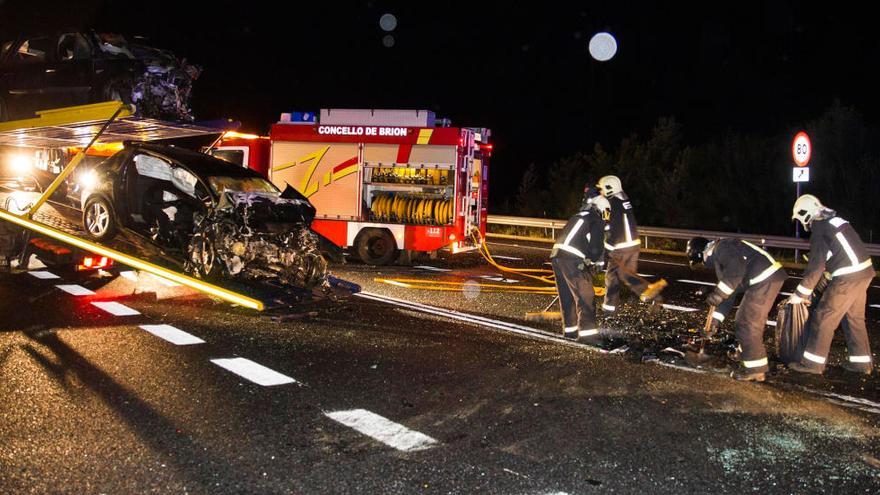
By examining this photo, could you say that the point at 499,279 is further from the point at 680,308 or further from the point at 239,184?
the point at 239,184

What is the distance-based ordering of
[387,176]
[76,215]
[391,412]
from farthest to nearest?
[387,176], [76,215], [391,412]

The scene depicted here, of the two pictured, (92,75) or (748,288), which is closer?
(748,288)

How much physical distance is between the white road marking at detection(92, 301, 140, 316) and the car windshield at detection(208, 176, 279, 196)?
1598mm

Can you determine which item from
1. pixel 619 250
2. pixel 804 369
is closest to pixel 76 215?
pixel 619 250

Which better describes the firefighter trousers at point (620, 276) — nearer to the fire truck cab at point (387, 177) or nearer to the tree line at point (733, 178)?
the fire truck cab at point (387, 177)

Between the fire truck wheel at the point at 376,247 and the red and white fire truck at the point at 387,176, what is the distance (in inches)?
0.7

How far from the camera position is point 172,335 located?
7270 millimetres

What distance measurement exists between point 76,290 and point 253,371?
4.57 m

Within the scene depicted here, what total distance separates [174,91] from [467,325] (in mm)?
4258

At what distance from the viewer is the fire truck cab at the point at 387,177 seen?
520 inches

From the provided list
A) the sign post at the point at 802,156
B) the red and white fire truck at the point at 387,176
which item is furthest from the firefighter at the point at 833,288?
the sign post at the point at 802,156

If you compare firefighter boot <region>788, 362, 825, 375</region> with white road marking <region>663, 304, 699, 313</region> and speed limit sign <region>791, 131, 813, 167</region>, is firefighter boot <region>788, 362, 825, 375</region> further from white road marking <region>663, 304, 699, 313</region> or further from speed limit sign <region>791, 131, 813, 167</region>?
speed limit sign <region>791, 131, 813, 167</region>

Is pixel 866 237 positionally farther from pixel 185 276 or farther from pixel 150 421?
pixel 150 421

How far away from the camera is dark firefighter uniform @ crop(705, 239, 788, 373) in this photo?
615 centimetres
